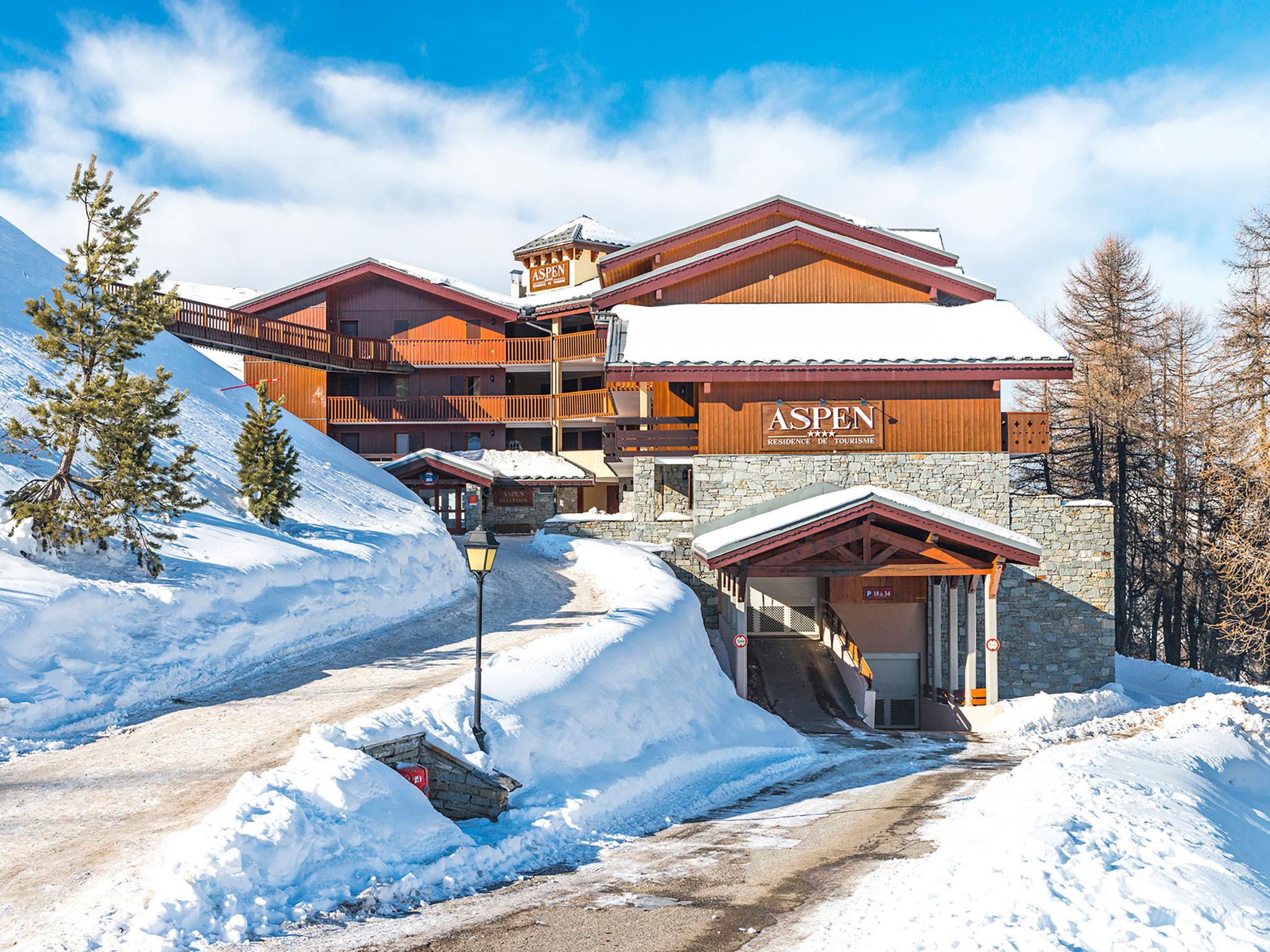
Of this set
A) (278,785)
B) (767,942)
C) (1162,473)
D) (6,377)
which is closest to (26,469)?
(6,377)

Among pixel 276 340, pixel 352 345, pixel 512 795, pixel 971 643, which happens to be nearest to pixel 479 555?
pixel 512 795

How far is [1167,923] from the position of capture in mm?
6895

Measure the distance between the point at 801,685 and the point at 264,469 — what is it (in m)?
13.0

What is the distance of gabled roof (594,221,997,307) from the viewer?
26.5 meters

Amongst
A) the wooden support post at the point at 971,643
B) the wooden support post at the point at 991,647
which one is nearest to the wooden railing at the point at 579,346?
the wooden support post at the point at 971,643

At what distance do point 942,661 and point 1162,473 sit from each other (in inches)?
740

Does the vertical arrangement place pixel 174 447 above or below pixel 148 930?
above

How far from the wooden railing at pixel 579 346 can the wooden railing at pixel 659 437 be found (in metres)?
11.0

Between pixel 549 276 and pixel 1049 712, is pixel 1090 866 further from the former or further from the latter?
pixel 549 276

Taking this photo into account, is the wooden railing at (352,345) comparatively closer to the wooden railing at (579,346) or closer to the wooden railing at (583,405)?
the wooden railing at (579,346)

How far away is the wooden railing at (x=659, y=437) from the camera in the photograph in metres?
24.2

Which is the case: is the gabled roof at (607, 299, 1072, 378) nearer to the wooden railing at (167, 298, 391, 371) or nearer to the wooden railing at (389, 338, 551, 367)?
the wooden railing at (389, 338, 551, 367)

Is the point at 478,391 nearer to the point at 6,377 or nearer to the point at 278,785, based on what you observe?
the point at 6,377

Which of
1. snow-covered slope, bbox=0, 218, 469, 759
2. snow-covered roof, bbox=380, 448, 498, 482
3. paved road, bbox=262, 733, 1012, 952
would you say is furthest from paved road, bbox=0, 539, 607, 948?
snow-covered roof, bbox=380, 448, 498, 482
